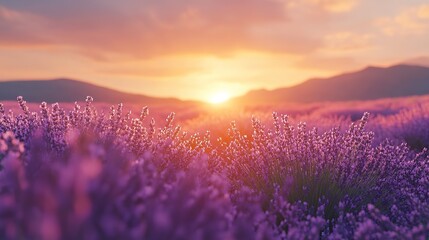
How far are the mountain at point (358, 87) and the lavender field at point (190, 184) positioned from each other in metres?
76.3

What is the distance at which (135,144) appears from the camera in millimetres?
3822

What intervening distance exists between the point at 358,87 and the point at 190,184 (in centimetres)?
8585

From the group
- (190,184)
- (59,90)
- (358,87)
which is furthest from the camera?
(358,87)

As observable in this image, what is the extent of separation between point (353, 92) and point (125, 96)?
3588 cm

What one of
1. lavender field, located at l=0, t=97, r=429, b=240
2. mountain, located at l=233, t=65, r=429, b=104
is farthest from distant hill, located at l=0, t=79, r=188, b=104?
lavender field, located at l=0, t=97, r=429, b=240

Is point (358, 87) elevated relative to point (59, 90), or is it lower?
lower

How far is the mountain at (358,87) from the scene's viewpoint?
83.2 meters

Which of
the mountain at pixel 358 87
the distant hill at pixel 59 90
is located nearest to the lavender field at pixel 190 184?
the distant hill at pixel 59 90

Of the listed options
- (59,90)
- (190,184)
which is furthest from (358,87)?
(190,184)

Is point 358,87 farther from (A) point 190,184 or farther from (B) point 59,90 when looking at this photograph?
(A) point 190,184

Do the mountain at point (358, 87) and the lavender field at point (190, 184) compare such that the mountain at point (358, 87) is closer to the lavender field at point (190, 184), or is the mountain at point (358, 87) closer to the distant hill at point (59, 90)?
the distant hill at point (59, 90)

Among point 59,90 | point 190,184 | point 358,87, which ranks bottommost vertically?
point 358,87

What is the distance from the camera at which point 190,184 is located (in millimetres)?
2383

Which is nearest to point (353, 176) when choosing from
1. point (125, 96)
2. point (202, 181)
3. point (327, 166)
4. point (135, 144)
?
point (327, 166)
